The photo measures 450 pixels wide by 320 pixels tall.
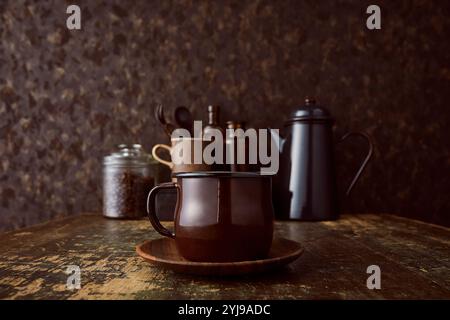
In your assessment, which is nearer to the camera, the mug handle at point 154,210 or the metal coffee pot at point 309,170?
the mug handle at point 154,210

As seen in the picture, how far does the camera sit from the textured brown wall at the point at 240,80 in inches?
48.9

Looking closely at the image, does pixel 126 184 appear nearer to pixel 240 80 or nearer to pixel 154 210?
pixel 240 80

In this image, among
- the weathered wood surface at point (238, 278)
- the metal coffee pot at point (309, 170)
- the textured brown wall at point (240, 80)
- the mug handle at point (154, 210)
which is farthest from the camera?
the textured brown wall at point (240, 80)

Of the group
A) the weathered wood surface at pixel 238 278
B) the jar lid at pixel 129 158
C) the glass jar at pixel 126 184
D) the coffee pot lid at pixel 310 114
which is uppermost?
the coffee pot lid at pixel 310 114

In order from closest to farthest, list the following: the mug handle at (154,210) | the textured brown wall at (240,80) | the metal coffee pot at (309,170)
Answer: the mug handle at (154,210)
the metal coffee pot at (309,170)
the textured brown wall at (240,80)

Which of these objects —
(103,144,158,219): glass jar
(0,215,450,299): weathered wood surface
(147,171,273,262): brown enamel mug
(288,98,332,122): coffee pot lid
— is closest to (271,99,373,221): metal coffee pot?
(288,98,332,122): coffee pot lid

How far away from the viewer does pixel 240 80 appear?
1247mm

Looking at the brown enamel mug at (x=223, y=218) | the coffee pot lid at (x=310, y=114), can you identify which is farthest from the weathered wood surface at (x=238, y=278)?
the coffee pot lid at (x=310, y=114)

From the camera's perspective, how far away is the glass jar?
3.45 ft

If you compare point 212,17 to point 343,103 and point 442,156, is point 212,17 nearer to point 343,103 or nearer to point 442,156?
point 343,103

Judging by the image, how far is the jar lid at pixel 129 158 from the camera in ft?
3.52

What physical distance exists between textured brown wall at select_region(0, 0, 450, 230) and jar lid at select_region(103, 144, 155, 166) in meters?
0.14

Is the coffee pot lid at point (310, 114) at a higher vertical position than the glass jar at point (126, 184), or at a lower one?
higher

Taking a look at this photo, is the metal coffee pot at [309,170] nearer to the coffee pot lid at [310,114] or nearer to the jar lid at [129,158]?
the coffee pot lid at [310,114]
